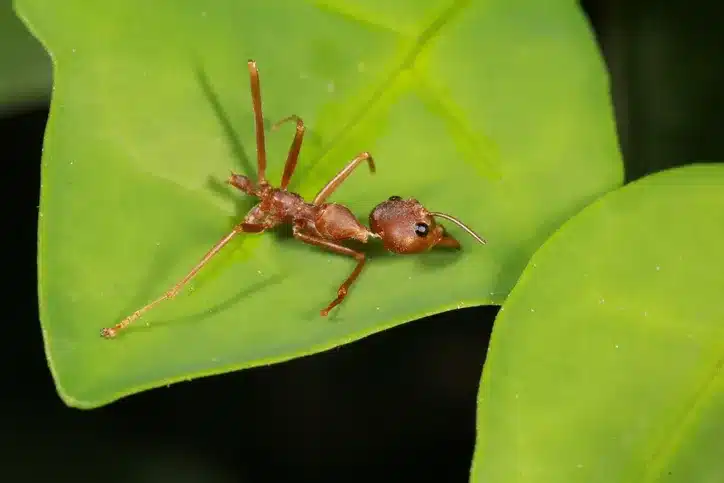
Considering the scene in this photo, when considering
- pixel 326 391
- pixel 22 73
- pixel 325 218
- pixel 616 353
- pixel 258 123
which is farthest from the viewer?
pixel 326 391

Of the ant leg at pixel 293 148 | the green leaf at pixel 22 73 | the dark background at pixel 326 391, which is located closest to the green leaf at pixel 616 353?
the ant leg at pixel 293 148

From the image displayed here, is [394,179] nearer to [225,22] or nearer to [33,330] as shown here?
[225,22]

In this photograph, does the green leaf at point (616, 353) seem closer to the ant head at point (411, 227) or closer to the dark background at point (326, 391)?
the ant head at point (411, 227)

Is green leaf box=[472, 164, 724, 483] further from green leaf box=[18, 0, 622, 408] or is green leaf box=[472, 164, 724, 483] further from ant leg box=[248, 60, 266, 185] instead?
ant leg box=[248, 60, 266, 185]

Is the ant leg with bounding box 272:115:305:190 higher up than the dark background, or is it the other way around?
the ant leg with bounding box 272:115:305:190

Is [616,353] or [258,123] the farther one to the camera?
[258,123]

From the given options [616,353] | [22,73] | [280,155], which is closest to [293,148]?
[280,155]

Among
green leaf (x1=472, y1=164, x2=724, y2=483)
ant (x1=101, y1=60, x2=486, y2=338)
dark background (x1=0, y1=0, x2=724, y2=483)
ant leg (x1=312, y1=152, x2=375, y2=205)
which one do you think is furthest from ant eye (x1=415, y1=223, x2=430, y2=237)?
dark background (x1=0, y1=0, x2=724, y2=483)

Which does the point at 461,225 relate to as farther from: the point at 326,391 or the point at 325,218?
the point at 326,391

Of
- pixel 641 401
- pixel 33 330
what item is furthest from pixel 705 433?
pixel 33 330
